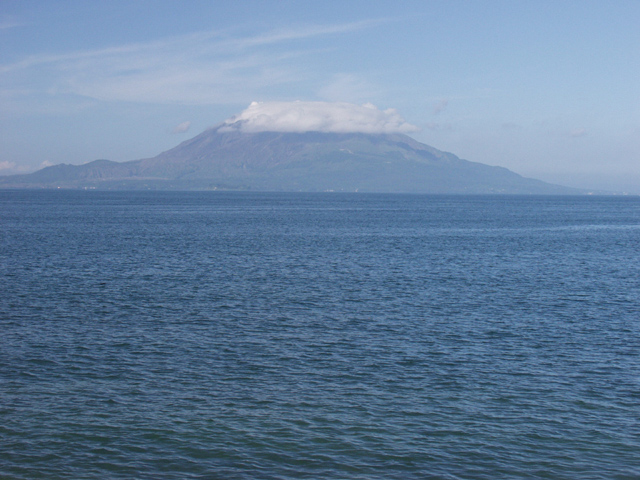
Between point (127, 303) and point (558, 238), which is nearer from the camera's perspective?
point (127, 303)

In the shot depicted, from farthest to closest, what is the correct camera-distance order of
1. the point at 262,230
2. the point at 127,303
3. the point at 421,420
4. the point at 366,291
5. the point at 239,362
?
the point at 262,230 → the point at 366,291 → the point at 127,303 → the point at 239,362 → the point at 421,420

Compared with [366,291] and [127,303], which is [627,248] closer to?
[366,291]

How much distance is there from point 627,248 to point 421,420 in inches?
3359

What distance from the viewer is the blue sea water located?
2275 centimetres

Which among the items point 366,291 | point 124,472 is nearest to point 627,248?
point 366,291

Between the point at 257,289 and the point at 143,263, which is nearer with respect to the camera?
the point at 257,289

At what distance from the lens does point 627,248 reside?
99625 mm

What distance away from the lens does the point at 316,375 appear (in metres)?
31.2

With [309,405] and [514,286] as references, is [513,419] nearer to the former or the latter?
[309,405]

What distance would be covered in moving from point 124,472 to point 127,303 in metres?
28.0

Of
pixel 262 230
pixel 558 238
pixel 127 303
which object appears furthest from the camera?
pixel 262 230

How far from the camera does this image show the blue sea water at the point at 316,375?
896 inches

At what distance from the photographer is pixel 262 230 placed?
411 ft

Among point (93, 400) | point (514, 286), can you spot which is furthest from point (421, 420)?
point (514, 286)
